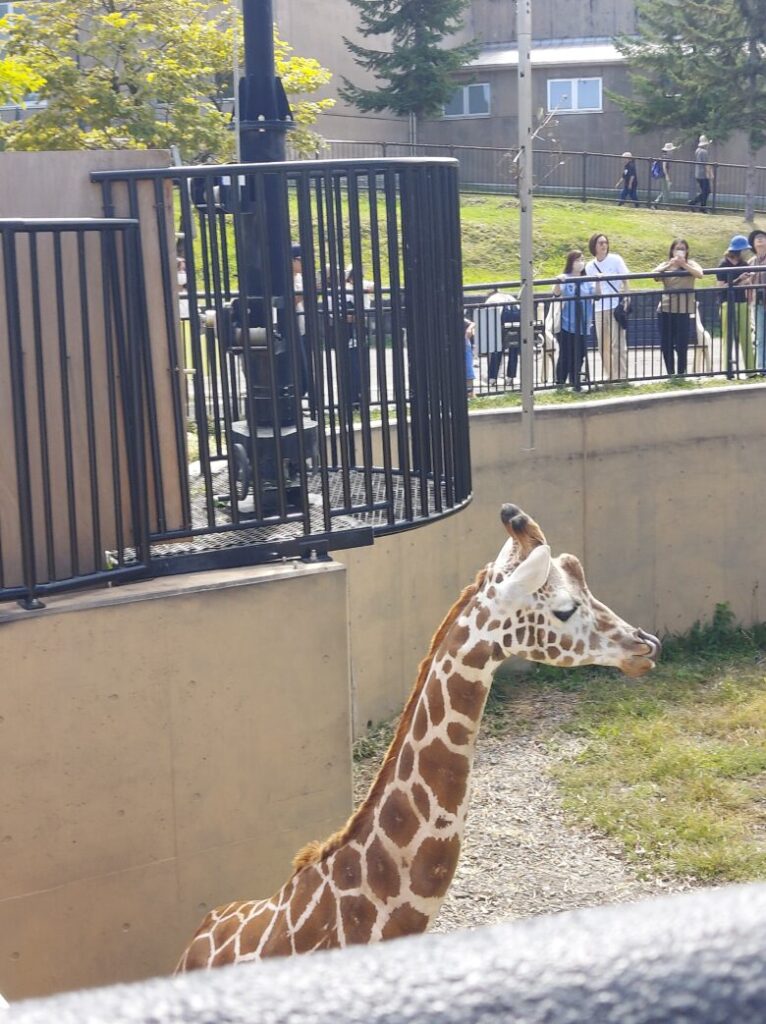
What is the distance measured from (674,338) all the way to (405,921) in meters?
8.80

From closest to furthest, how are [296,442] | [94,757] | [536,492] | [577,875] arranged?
[94,757] < [296,442] < [577,875] < [536,492]

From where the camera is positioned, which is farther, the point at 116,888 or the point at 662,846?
the point at 662,846

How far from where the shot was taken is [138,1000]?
0.61m

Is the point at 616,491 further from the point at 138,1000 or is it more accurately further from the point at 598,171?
the point at 598,171

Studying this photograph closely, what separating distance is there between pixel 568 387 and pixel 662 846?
5367 mm

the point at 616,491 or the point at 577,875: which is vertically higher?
the point at 616,491

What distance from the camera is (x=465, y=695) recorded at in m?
4.53

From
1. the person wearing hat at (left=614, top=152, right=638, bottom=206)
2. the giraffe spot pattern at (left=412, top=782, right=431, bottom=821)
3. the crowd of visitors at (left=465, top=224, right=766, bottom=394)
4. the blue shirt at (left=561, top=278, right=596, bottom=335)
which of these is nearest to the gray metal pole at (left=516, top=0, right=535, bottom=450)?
the crowd of visitors at (left=465, top=224, right=766, bottom=394)

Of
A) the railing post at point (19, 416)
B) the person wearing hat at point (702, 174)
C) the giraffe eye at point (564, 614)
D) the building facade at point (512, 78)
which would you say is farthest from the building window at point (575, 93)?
the railing post at point (19, 416)

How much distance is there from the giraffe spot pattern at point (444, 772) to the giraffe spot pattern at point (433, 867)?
13 centimetres

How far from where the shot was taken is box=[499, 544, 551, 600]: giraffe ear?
15.3 feet

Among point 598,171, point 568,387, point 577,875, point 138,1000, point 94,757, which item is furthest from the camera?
point 598,171

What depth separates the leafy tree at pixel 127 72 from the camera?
1595 cm

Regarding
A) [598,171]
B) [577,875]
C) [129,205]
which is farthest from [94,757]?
[598,171]
